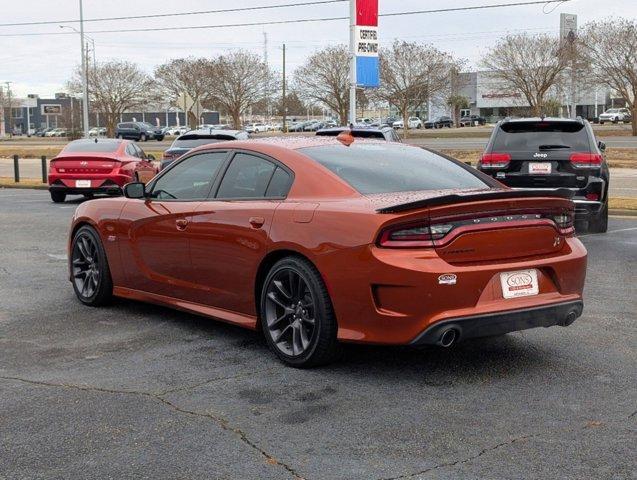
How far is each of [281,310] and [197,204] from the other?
50.3 inches

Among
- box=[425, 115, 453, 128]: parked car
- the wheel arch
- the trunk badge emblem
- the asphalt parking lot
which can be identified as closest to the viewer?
the asphalt parking lot

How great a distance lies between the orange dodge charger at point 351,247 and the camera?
5.01 metres

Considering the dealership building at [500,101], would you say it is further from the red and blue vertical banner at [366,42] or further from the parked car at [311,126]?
the red and blue vertical banner at [366,42]

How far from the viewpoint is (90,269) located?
771cm

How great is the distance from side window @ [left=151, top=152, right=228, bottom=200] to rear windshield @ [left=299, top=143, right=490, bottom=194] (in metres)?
0.90

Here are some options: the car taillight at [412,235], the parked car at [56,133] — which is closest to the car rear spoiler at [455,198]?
the car taillight at [412,235]

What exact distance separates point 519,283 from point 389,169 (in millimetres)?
1268

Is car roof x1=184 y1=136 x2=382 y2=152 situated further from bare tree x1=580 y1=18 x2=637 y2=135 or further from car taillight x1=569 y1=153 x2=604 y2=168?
bare tree x1=580 y1=18 x2=637 y2=135

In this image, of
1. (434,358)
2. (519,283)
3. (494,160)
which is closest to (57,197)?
(494,160)

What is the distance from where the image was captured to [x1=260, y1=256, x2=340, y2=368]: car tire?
532cm

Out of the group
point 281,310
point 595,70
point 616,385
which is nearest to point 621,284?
point 616,385

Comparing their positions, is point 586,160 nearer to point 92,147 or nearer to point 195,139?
point 195,139

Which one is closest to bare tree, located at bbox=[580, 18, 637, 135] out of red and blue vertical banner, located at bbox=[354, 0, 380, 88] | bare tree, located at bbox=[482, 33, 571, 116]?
bare tree, located at bbox=[482, 33, 571, 116]

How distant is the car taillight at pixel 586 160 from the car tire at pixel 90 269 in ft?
22.2
